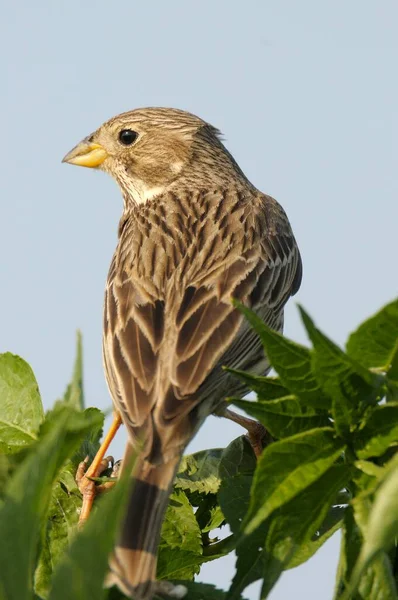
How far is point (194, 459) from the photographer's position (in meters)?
4.31

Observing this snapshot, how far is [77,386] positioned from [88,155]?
7.12 m

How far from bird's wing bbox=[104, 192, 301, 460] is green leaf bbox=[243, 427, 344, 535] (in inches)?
70.4

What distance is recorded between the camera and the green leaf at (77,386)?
1954 millimetres

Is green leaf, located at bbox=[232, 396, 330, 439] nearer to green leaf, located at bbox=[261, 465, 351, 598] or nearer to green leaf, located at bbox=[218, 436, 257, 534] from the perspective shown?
green leaf, located at bbox=[261, 465, 351, 598]

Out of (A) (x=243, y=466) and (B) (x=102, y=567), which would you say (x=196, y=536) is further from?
(B) (x=102, y=567)

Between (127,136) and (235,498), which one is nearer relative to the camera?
(235,498)

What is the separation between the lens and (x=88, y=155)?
894 centimetres

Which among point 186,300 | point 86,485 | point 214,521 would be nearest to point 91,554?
point 214,521

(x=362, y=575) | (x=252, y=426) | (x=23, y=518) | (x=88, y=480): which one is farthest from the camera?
(x=252, y=426)

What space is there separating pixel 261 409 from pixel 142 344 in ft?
8.94

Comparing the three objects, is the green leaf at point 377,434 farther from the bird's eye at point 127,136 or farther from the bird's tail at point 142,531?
the bird's eye at point 127,136

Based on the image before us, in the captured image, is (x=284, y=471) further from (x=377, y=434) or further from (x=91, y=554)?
(x=91, y=554)

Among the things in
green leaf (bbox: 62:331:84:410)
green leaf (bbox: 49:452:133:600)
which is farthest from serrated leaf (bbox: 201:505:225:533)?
green leaf (bbox: 49:452:133:600)

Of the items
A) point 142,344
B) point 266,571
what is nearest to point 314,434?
point 266,571
